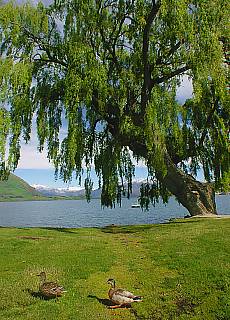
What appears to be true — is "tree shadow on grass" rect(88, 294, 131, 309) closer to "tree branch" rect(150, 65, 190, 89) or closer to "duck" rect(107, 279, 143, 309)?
"duck" rect(107, 279, 143, 309)

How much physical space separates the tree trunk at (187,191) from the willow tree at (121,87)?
0.06 metres

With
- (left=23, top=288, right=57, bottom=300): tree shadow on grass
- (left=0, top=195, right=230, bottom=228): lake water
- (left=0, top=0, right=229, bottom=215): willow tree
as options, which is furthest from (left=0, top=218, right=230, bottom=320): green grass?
(left=0, top=195, right=230, bottom=228): lake water

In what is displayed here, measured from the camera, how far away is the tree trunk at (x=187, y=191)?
79.2 ft

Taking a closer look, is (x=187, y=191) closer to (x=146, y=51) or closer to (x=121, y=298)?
(x=146, y=51)

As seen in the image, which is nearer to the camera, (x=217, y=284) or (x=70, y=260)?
(x=217, y=284)

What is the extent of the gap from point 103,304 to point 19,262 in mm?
4337

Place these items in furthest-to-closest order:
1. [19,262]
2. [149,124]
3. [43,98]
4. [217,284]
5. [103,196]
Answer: [103,196]
[43,98]
[149,124]
[19,262]
[217,284]

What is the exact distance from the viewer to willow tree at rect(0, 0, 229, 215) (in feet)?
66.7

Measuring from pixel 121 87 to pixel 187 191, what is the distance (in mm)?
7431

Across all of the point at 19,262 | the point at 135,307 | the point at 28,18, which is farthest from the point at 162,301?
the point at 28,18

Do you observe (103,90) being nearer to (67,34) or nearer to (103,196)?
(67,34)

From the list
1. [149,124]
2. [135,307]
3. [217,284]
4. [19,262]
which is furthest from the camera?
[149,124]

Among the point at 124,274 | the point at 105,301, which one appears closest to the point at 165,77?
the point at 124,274

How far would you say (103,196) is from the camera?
24.9 meters
